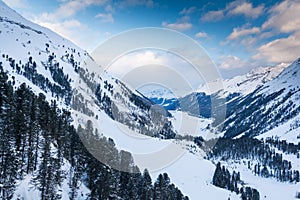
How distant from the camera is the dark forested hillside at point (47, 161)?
1817 inches

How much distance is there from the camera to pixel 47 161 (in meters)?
51.4

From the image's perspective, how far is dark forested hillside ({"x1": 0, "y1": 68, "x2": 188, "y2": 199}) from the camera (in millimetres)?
46156

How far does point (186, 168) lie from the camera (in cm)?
14388

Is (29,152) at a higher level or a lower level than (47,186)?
higher

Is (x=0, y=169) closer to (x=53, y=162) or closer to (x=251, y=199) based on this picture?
(x=53, y=162)

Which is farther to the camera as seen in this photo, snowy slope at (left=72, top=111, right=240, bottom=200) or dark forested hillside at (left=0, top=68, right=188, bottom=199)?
snowy slope at (left=72, top=111, right=240, bottom=200)

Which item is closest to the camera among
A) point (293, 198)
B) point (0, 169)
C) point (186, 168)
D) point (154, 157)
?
point (0, 169)

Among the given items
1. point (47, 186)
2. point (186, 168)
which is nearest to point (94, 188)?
point (47, 186)

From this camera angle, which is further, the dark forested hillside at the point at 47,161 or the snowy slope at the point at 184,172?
the snowy slope at the point at 184,172

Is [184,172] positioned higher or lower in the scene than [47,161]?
higher

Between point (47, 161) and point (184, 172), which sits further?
point (184, 172)

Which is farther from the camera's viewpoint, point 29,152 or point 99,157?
point 99,157

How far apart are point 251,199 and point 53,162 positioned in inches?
4872

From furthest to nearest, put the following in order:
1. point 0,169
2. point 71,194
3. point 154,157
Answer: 1. point 154,157
2. point 71,194
3. point 0,169
